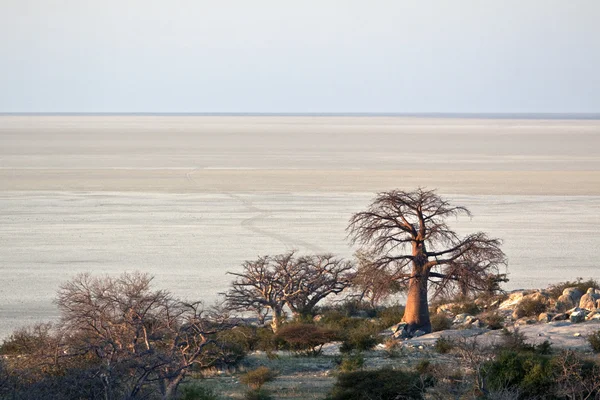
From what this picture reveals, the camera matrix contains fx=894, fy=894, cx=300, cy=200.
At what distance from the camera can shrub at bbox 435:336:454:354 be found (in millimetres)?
17000

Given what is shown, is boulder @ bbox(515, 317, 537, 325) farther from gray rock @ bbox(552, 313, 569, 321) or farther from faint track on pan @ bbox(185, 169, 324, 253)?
faint track on pan @ bbox(185, 169, 324, 253)

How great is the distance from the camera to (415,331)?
20.0 meters

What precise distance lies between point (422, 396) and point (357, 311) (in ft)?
40.9

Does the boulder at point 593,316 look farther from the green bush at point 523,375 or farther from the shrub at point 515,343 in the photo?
the green bush at point 523,375

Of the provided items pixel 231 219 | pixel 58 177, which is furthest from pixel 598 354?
pixel 58 177

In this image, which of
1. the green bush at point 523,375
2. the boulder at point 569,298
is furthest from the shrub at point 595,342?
the boulder at point 569,298

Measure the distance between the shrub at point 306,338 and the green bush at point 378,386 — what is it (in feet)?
15.0

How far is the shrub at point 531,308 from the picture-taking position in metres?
22.0

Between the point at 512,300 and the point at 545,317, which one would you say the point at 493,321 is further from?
the point at 512,300

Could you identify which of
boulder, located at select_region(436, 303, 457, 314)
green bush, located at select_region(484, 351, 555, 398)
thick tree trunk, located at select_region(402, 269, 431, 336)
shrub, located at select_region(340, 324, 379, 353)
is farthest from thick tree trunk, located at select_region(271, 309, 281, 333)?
green bush, located at select_region(484, 351, 555, 398)

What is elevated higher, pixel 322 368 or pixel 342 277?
pixel 342 277

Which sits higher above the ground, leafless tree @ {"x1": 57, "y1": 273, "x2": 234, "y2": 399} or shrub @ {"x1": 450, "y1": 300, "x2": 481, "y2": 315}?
leafless tree @ {"x1": 57, "y1": 273, "x2": 234, "y2": 399}

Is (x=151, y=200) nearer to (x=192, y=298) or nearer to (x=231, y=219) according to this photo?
(x=231, y=219)

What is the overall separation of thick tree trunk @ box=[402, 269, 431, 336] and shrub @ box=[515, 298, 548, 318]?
3018 millimetres
